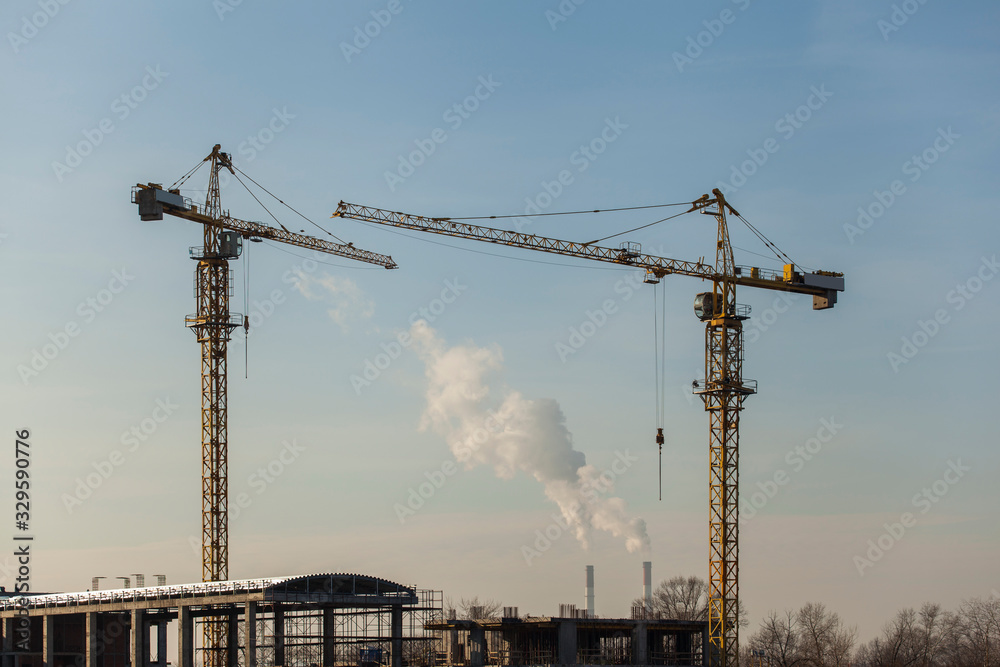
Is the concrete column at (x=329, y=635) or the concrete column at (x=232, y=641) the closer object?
the concrete column at (x=329, y=635)

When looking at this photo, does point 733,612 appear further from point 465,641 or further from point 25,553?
point 25,553

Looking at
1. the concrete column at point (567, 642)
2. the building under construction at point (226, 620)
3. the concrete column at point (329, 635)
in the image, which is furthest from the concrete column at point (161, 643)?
the concrete column at point (567, 642)

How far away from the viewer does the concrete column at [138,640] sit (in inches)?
3103

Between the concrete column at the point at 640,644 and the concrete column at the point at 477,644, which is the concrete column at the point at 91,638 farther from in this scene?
the concrete column at the point at 640,644

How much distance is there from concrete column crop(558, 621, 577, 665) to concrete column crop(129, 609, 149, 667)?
28.7 m

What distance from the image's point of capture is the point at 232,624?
86.5m

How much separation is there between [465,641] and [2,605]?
3592 cm

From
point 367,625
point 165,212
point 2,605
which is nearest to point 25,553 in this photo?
point 367,625

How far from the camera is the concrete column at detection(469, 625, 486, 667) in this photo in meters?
84.7

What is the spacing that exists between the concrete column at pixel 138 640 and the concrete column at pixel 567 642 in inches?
1130

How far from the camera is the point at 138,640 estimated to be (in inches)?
3127

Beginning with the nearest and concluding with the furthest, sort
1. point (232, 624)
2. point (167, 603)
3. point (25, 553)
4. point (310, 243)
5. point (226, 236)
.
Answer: point (25, 553) → point (167, 603) → point (232, 624) → point (226, 236) → point (310, 243)

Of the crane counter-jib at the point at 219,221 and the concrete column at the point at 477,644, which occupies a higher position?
the crane counter-jib at the point at 219,221

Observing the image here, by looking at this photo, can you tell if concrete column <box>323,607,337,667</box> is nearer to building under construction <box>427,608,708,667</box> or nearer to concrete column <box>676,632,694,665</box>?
building under construction <box>427,608,708,667</box>
